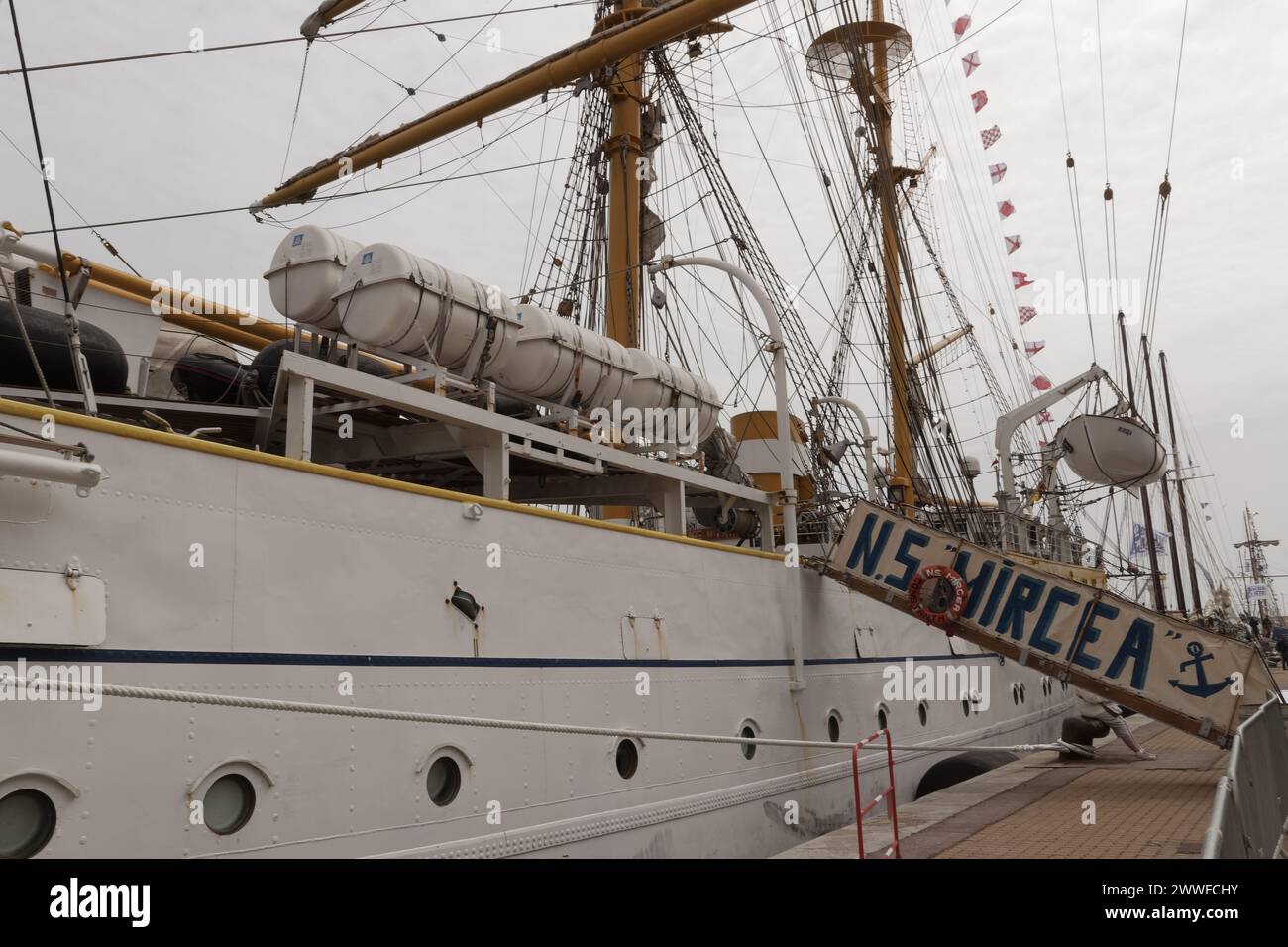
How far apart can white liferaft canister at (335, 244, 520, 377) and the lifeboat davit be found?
37.5ft

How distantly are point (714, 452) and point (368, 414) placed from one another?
18.7 feet

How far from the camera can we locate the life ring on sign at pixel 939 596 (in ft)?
37.8

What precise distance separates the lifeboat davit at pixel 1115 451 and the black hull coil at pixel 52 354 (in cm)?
1420

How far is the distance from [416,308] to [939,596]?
22.7 feet

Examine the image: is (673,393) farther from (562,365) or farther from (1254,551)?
(1254,551)

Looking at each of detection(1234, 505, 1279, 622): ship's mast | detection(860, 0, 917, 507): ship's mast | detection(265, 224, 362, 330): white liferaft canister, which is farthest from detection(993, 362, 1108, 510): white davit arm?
detection(1234, 505, 1279, 622): ship's mast

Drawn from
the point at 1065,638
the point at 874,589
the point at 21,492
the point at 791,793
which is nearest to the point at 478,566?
the point at 21,492

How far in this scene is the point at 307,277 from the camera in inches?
316

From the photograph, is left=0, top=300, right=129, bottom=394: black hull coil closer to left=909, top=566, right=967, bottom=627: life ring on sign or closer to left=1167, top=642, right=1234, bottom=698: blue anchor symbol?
left=909, top=566, right=967, bottom=627: life ring on sign

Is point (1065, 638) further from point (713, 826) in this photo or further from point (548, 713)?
point (548, 713)

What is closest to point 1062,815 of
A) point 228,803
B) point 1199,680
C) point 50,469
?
point 1199,680

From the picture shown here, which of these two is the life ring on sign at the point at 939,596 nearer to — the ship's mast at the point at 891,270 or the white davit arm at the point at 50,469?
the white davit arm at the point at 50,469

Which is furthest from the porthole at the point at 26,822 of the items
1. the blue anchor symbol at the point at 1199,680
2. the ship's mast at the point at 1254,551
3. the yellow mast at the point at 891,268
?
the ship's mast at the point at 1254,551

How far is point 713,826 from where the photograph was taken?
9.25 meters
